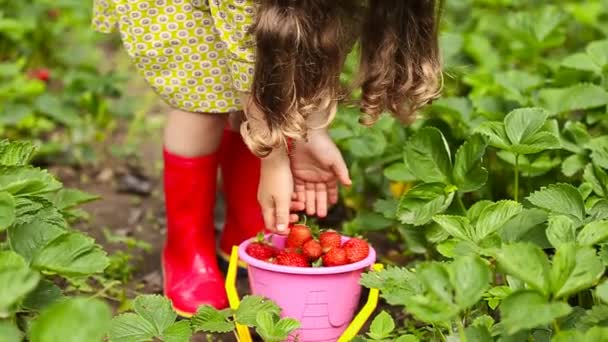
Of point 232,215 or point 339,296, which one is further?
point 232,215

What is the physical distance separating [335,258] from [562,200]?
423 mm

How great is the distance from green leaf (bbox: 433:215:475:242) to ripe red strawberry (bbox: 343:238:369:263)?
178mm

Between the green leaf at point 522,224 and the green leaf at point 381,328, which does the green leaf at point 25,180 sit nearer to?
the green leaf at point 381,328

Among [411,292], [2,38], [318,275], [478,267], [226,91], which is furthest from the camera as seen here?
[2,38]

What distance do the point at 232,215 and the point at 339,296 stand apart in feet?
1.75

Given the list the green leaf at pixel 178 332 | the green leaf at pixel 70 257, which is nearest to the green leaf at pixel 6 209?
the green leaf at pixel 70 257

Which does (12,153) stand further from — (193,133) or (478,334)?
(478,334)

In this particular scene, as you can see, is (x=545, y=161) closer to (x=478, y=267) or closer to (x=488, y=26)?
(x=478, y=267)

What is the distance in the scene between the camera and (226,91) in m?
1.92

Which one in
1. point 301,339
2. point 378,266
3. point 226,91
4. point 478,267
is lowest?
point 301,339

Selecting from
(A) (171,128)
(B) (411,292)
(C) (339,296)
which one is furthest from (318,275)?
(A) (171,128)

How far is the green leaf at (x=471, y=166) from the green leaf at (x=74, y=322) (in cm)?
83

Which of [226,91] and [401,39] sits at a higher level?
[401,39]

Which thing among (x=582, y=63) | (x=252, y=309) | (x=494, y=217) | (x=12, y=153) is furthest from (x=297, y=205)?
(x=582, y=63)
